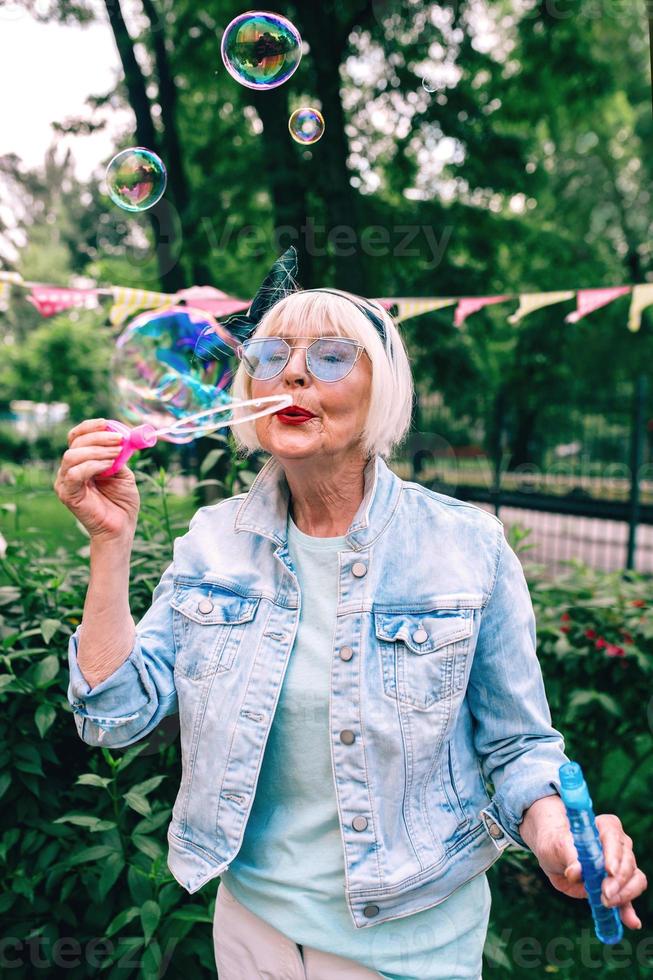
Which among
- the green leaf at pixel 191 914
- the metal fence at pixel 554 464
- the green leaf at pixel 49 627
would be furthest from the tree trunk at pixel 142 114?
the green leaf at pixel 191 914

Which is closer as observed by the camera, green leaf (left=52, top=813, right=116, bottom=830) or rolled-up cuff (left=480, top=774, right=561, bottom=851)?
rolled-up cuff (left=480, top=774, right=561, bottom=851)

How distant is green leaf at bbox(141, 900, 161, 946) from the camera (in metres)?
2.09

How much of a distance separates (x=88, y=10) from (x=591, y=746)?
9.37 metres

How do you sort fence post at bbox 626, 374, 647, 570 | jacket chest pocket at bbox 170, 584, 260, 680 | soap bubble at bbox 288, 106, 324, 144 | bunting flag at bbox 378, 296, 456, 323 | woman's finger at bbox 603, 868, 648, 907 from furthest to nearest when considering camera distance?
fence post at bbox 626, 374, 647, 570, bunting flag at bbox 378, 296, 456, 323, soap bubble at bbox 288, 106, 324, 144, jacket chest pocket at bbox 170, 584, 260, 680, woman's finger at bbox 603, 868, 648, 907

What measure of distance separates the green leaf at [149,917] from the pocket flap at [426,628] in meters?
1.09

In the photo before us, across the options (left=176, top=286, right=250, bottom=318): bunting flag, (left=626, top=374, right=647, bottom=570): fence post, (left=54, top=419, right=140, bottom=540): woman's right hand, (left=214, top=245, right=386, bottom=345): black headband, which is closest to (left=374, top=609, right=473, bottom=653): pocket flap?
(left=54, top=419, right=140, bottom=540): woman's right hand

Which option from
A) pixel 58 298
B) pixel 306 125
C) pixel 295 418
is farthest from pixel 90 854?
pixel 58 298

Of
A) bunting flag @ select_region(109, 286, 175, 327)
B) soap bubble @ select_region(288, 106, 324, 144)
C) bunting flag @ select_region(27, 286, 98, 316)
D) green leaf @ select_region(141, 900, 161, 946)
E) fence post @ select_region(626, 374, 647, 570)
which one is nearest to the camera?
green leaf @ select_region(141, 900, 161, 946)

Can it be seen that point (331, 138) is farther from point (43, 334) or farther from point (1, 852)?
point (43, 334)

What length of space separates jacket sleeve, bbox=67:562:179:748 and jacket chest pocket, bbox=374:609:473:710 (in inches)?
16.2

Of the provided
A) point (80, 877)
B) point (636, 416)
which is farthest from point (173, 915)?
point (636, 416)

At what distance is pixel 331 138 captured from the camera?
8203mm

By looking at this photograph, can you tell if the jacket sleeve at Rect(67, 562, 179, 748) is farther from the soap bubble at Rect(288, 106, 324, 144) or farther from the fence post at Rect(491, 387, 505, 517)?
the fence post at Rect(491, 387, 505, 517)

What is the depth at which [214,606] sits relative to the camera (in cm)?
161
